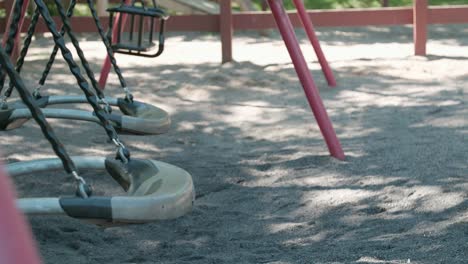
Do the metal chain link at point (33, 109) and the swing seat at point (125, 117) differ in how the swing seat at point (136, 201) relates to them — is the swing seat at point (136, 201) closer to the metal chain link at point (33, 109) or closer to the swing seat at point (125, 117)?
the metal chain link at point (33, 109)

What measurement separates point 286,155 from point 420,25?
2710 millimetres

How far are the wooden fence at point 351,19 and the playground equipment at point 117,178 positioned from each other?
4054 millimetres

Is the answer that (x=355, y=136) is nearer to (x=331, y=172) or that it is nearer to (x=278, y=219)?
(x=331, y=172)

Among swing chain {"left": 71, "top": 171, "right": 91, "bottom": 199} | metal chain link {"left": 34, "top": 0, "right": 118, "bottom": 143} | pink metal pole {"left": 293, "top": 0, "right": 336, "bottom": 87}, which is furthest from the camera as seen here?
pink metal pole {"left": 293, "top": 0, "right": 336, "bottom": 87}

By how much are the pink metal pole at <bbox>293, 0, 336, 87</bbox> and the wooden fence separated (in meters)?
0.85

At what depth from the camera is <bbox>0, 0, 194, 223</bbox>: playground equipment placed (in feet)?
6.07

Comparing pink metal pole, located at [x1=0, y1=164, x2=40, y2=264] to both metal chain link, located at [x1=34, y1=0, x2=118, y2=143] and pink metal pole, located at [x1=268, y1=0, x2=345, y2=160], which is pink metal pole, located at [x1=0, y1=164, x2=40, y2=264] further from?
pink metal pole, located at [x1=268, y1=0, x2=345, y2=160]

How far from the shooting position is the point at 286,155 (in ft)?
13.9

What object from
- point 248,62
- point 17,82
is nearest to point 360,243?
point 17,82

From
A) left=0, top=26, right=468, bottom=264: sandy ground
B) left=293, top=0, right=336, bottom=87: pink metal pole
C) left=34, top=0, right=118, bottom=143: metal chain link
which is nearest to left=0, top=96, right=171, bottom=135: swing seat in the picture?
left=0, top=26, right=468, bottom=264: sandy ground

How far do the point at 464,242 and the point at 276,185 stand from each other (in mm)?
1244

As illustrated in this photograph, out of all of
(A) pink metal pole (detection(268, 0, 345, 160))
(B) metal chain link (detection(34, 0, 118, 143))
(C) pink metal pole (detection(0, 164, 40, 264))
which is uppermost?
(C) pink metal pole (detection(0, 164, 40, 264))

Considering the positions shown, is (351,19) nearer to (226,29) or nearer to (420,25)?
(420,25)

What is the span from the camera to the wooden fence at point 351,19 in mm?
6469
